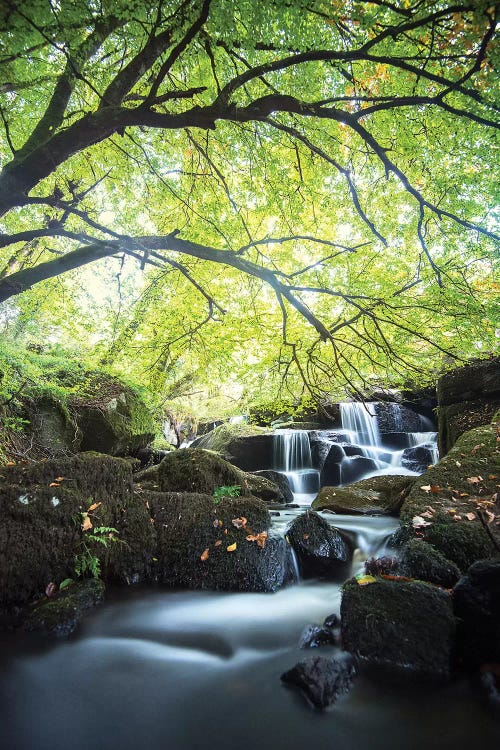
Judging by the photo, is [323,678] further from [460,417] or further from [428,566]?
[460,417]

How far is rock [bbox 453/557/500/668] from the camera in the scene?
2412 mm

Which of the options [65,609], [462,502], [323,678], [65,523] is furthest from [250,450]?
[323,678]

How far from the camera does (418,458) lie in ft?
38.8

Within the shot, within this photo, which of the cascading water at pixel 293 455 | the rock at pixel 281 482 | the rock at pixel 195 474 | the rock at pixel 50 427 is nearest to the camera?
the rock at pixel 195 474

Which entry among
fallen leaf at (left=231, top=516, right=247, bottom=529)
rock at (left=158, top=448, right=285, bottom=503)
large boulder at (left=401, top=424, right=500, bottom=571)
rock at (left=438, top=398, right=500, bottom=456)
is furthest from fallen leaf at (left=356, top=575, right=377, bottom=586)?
rock at (left=438, top=398, right=500, bottom=456)

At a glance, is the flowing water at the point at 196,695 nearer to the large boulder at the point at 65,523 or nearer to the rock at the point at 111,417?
the large boulder at the point at 65,523

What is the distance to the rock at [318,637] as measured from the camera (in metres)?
3.00

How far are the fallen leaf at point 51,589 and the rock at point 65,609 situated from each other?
67mm

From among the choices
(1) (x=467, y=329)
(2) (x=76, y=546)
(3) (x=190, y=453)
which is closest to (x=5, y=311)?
(3) (x=190, y=453)

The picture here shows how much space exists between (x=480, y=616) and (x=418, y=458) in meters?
10.3

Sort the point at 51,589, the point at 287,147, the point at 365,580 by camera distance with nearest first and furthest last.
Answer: the point at 365,580, the point at 51,589, the point at 287,147

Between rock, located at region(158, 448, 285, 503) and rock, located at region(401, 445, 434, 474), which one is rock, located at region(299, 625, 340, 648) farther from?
rock, located at region(401, 445, 434, 474)

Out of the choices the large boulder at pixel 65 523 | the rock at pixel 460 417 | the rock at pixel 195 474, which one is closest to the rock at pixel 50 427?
the rock at pixel 195 474

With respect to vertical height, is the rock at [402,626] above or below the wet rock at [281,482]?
above
